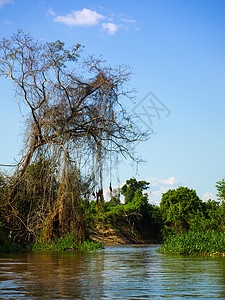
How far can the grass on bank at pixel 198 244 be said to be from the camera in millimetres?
15266

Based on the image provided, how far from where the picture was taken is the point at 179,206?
35.6 meters

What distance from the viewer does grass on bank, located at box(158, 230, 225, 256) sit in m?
15.3

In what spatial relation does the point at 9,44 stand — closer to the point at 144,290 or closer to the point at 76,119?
the point at 76,119

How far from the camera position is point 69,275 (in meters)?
8.32

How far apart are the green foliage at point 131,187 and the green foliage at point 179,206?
7230 mm

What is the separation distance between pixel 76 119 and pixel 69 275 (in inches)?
389

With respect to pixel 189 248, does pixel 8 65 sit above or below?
above

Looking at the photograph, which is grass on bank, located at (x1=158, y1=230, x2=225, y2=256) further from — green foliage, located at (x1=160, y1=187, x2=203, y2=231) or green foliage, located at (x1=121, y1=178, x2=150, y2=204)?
green foliage, located at (x1=121, y1=178, x2=150, y2=204)

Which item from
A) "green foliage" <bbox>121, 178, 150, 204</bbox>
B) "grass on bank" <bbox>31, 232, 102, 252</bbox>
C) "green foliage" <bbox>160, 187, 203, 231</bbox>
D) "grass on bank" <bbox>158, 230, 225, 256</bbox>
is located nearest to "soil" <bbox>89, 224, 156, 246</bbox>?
"green foliage" <bbox>160, 187, 203, 231</bbox>

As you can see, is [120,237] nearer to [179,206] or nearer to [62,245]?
[179,206]

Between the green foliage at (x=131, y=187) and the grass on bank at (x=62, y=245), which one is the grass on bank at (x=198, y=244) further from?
the green foliage at (x=131, y=187)

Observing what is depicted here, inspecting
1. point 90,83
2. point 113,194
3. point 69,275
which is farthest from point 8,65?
point 69,275

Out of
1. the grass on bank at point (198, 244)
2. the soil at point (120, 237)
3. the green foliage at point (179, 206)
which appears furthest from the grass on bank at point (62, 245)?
the green foliage at point (179, 206)

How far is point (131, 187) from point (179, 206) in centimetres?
1043
